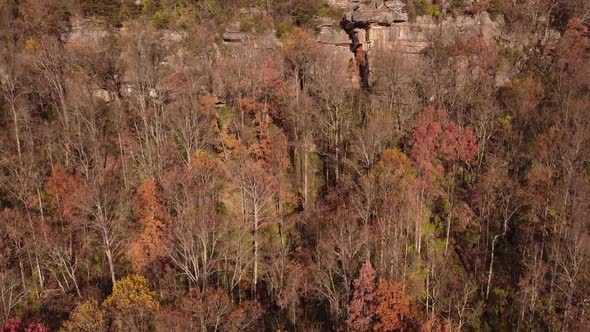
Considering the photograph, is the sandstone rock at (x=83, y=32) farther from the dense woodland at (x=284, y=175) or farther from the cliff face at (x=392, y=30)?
the cliff face at (x=392, y=30)

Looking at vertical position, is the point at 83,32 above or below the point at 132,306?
above

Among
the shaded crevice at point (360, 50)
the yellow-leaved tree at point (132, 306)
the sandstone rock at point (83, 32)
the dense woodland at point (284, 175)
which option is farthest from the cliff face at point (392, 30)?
the yellow-leaved tree at point (132, 306)

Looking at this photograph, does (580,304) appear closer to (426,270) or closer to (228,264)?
(426,270)

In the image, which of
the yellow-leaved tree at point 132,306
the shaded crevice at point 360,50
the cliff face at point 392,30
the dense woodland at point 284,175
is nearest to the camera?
the yellow-leaved tree at point 132,306

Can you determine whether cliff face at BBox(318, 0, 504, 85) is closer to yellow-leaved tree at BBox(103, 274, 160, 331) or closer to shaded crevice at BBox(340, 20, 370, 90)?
shaded crevice at BBox(340, 20, 370, 90)

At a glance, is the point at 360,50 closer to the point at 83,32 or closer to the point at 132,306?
the point at 83,32

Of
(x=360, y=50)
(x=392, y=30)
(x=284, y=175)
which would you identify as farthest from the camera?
(x=360, y=50)

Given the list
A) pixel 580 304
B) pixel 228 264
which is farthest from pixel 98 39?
pixel 580 304

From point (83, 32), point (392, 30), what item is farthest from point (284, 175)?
point (83, 32)

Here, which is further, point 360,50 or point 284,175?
point 360,50
